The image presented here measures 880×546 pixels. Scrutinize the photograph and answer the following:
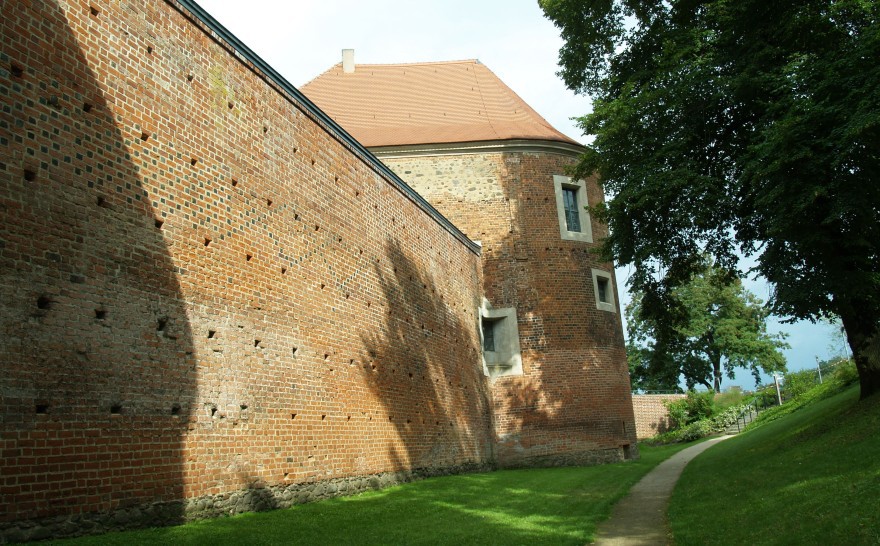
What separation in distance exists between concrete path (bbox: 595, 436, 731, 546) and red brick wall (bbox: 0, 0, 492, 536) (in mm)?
4368

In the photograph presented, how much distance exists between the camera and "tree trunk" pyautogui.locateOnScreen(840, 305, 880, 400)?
1394 centimetres

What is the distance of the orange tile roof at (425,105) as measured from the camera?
22.5 meters

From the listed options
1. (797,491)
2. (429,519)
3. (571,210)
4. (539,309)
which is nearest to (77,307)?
(429,519)

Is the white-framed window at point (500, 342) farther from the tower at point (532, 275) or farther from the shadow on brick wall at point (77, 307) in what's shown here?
the shadow on brick wall at point (77, 307)

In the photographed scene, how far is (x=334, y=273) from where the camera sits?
12.1 meters

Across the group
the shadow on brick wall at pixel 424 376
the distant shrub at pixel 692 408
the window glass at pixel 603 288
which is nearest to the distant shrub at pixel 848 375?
the window glass at pixel 603 288

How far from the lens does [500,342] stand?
20781 millimetres

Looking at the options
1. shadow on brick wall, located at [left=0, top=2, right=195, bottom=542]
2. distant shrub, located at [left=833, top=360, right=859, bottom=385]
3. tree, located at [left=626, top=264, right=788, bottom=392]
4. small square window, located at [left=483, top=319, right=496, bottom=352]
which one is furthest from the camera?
tree, located at [left=626, top=264, right=788, bottom=392]

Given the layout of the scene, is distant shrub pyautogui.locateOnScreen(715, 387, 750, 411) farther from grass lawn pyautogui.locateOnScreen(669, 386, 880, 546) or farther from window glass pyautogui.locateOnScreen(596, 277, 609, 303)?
grass lawn pyautogui.locateOnScreen(669, 386, 880, 546)

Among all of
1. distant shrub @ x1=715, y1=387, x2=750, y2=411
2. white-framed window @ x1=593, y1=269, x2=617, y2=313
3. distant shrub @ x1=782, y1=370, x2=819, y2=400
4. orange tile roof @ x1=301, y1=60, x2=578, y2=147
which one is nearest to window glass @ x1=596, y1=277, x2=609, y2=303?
white-framed window @ x1=593, y1=269, x2=617, y2=313

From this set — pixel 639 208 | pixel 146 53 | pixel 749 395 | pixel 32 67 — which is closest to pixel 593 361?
pixel 639 208

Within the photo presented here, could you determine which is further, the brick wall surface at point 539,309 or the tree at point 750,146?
the brick wall surface at point 539,309

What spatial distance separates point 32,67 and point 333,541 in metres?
5.62

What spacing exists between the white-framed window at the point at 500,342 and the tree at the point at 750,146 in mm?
4487
